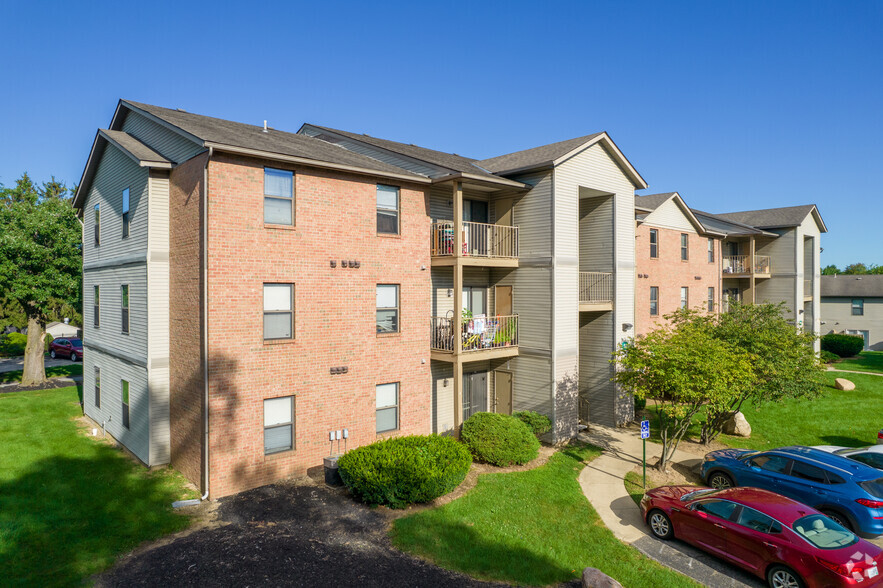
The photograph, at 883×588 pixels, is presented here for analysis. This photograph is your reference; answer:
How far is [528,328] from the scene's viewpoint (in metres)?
18.7

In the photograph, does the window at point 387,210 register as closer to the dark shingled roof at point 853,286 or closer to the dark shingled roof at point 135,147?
the dark shingled roof at point 135,147

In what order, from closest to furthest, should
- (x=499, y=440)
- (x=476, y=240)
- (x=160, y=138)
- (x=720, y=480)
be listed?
(x=720, y=480), (x=499, y=440), (x=160, y=138), (x=476, y=240)

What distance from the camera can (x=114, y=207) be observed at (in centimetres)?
1733

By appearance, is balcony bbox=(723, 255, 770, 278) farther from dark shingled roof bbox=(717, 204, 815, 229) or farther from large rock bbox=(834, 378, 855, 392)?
large rock bbox=(834, 378, 855, 392)

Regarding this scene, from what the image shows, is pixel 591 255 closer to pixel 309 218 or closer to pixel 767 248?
pixel 309 218

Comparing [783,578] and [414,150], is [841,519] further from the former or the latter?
[414,150]

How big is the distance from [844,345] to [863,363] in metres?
3.71

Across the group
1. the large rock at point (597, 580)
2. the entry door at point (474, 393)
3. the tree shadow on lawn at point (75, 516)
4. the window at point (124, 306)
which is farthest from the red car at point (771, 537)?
the window at point (124, 306)

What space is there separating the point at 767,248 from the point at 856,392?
40.5ft

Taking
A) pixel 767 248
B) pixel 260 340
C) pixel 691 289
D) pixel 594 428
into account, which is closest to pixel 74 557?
pixel 260 340

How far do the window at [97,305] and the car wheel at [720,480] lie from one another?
2142 centimetres

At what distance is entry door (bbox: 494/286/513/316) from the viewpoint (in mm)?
19203

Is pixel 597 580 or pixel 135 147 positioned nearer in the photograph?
pixel 597 580

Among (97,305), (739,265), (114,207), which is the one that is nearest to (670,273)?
(739,265)
